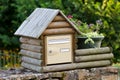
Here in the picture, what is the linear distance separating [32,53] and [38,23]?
417mm

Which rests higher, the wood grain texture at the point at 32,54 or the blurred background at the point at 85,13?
the blurred background at the point at 85,13

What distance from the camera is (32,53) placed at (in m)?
6.60

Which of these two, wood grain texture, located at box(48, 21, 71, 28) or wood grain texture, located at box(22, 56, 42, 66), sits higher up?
wood grain texture, located at box(48, 21, 71, 28)

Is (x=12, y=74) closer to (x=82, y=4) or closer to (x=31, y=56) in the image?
(x=31, y=56)

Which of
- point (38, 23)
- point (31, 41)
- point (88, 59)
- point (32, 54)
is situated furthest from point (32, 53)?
point (88, 59)

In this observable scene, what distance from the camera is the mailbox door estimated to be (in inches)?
255

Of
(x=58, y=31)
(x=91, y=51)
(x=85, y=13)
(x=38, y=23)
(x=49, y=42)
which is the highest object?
(x=85, y=13)

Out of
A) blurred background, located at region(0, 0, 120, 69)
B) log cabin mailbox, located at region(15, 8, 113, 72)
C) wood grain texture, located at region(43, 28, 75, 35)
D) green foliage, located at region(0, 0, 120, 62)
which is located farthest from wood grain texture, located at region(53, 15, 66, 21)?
green foliage, located at region(0, 0, 120, 62)

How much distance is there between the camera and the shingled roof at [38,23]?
6.42m

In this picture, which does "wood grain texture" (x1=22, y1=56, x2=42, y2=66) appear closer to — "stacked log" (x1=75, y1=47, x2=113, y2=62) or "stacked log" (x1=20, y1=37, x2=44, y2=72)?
"stacked log" (x1=20, y1=37, x2=44, y2=72)

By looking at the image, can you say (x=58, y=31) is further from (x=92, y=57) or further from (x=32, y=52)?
(x=92, y=57)

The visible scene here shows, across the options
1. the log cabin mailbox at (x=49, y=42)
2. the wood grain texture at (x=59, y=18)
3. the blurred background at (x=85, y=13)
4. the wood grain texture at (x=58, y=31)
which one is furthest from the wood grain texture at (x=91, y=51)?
the blurred background at (x=85, y=13)

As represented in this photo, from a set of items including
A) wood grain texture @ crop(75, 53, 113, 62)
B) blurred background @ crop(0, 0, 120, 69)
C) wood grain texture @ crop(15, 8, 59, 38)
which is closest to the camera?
wood grain texture @ crop(15, 8, 59, 38)

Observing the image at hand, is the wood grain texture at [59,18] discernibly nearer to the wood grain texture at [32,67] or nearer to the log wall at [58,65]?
the log wall at [58,65]
